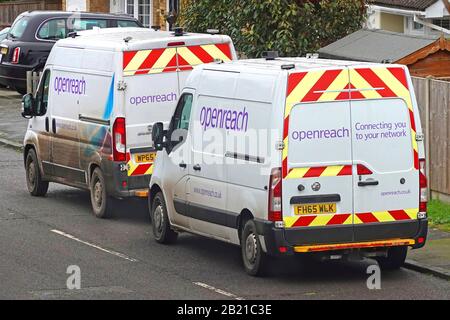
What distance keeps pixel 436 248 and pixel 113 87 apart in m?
5.01

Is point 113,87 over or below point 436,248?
over

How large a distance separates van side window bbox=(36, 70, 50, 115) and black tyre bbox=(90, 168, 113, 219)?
1925mm

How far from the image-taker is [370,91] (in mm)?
14234

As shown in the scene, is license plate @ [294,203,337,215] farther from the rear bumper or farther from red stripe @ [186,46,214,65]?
red stripe @ [186,46,214,65]

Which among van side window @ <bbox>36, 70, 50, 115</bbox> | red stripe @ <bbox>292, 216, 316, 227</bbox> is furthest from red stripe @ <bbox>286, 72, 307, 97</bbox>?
van side window @ <bbox>36, 70, 50, 115</bbox>

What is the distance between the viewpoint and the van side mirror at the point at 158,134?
1634 cm

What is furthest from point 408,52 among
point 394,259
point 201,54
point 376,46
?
point 394,259

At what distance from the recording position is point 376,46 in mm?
21641

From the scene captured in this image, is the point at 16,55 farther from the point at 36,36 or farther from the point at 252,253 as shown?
the point at 252,253

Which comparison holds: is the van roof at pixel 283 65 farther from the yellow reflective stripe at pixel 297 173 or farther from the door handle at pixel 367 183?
the door handle at pixel 367 183

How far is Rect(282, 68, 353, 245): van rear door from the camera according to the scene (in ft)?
45.9

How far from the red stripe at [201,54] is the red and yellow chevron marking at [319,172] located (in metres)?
5.08

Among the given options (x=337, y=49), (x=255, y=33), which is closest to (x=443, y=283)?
(x=337, y=49)
